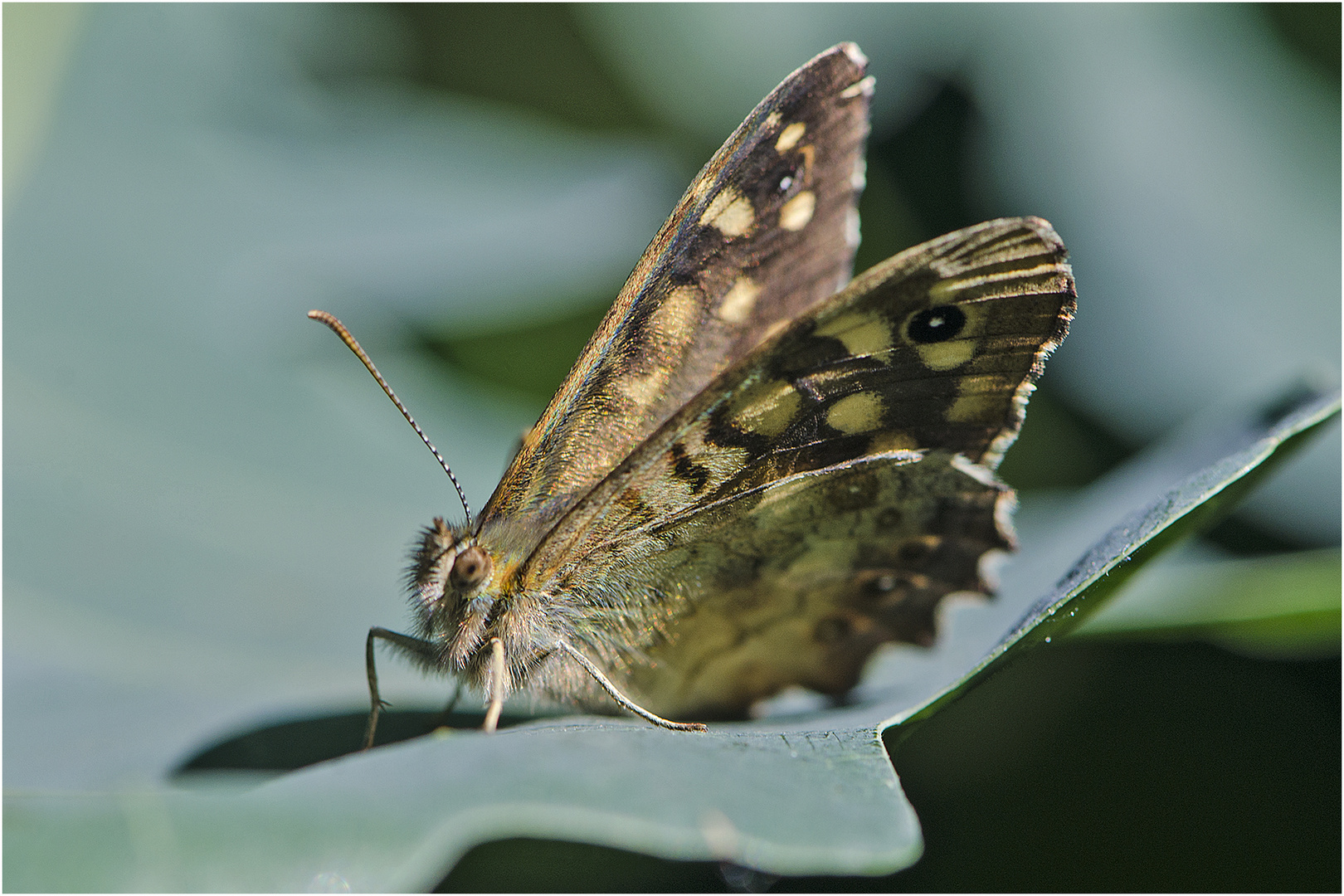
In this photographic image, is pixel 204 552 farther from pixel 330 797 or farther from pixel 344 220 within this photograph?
pixel 330 797

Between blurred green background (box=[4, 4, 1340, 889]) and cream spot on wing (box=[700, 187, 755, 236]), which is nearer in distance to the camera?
cream spot on wing (box=[700, 187, 755, 236])

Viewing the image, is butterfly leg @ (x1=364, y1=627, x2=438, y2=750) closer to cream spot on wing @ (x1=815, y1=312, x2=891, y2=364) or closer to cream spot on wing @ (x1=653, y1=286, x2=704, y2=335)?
cream spot on wing @ (x1=653, y1=286, x2=704, y2=335)

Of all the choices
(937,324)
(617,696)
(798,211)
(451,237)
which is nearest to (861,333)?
(937,324)

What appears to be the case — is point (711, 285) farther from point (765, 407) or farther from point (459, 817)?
point (459, 817)

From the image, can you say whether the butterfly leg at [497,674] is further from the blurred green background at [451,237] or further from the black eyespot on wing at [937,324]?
the black eyespot on wing at [937,324]

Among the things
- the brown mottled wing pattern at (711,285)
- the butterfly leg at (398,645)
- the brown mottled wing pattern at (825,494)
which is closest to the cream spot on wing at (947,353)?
the brown mottled wing pattern at (825,494)

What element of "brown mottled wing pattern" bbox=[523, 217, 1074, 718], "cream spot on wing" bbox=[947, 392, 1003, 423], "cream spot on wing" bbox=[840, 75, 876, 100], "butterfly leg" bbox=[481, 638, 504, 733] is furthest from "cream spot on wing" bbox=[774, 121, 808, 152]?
"butterfly leg" bbox=[481, 638, 504, 733]
